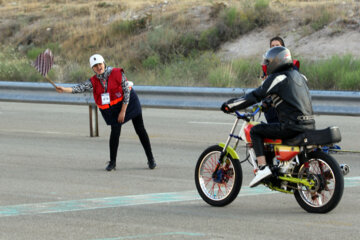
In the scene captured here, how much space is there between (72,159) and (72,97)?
3.50 meters

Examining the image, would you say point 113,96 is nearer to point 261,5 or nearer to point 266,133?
point 266,133

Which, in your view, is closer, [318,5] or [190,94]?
[190,94]

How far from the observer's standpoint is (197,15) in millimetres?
32156

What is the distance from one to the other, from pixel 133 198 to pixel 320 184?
2160 millimetres

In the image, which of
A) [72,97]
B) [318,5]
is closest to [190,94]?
[72,97]

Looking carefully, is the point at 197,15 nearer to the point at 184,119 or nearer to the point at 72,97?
the point at 184,119

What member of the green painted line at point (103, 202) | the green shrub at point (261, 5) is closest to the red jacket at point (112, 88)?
the green painted line at point (103, 202)

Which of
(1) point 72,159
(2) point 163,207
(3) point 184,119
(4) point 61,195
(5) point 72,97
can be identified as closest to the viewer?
(2) point 163,207

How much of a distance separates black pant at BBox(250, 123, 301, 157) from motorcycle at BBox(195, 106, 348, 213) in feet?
0.20

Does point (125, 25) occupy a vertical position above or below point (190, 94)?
below

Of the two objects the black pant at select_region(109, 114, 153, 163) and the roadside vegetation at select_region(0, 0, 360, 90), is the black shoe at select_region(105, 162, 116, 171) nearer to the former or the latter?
the black pant at select_region(109, 114, 153, 163)

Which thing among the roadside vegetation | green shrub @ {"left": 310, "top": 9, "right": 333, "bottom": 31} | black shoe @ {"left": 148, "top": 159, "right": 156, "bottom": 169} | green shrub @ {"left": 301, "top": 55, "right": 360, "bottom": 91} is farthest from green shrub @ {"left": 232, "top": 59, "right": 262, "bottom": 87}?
black shoe @ {"left": 148, "top": 159, "right": 156, "bottom": 169}

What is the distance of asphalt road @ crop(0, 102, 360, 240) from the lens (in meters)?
7.17

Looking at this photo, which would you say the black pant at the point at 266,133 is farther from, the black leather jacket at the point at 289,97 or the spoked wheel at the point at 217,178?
the spoked wheel at the point at 217,178
